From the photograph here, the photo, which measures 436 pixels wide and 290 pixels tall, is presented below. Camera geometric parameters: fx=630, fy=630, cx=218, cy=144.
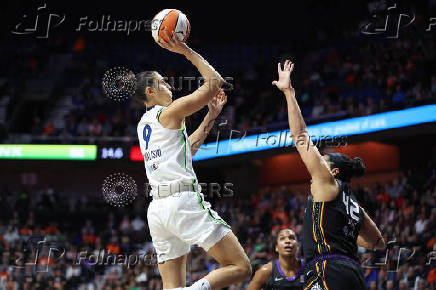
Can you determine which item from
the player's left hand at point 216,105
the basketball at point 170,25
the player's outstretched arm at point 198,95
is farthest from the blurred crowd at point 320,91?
the player's outstretched arm at point 198,95

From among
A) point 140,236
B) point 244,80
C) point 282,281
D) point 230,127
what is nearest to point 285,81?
point 282,281

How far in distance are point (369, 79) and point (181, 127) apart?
10.7 m

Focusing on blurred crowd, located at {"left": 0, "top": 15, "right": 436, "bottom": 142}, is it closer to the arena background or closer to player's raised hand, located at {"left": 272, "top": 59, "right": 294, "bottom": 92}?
the arena background

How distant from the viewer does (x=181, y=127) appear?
478cm

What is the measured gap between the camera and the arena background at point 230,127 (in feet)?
41.8

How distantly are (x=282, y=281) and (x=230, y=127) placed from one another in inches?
408

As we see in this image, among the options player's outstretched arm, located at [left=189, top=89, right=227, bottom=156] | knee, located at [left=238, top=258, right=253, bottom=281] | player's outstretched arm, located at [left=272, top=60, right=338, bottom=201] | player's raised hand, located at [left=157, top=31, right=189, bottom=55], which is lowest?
knee, located at [left=238, top=258, right=253, bottom=281]

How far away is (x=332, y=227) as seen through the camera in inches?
171

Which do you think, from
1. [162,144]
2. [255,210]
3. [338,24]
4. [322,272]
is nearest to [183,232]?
[162,144]

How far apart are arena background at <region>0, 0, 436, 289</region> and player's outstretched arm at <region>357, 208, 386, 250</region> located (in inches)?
189

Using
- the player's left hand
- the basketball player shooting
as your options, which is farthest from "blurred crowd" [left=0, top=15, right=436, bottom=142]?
the basketball player shooting

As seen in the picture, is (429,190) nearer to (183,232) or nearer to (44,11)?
(183,232)

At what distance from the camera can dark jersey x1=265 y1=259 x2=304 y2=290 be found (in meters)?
6.21

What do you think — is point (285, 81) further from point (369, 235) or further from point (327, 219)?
point (369, 235)
